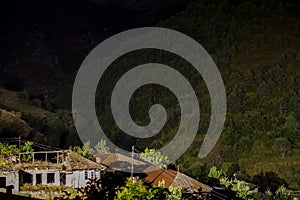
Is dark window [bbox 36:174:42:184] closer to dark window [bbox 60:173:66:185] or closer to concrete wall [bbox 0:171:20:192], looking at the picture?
dark window [bbox 60:173:66:185]

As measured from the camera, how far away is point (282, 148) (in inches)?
3236

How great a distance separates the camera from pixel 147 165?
42781 millimetres

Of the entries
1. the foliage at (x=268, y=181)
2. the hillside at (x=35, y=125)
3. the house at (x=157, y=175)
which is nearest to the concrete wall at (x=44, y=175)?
the house at (x=157, y=175)

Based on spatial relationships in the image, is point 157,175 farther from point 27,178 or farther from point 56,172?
point 27,178

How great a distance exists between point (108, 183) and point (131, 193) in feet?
15.5

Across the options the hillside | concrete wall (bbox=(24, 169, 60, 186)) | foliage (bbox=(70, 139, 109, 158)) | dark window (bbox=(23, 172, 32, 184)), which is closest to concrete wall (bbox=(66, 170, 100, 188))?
concrete wall (bbox=(24, 169, 60, 186))

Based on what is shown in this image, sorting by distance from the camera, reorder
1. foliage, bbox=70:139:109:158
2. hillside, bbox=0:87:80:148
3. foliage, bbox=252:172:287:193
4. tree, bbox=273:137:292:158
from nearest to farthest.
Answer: foliage, bbox=70:139:109:158 < foliage, bbox=252:172:287:193 < hillside, bbox=0:87:80:148 < tree, bbox=273:137:292:158

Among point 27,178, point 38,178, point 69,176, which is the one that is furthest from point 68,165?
point 27,178

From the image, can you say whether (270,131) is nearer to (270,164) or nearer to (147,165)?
(270,164)

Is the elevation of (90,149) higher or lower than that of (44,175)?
higher

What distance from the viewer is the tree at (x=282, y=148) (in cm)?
8218

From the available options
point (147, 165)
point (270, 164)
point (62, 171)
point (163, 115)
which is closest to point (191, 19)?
point (163, 115)

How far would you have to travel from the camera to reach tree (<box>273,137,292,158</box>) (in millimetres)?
82181

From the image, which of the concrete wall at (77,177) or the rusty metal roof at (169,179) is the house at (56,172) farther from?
the rusty metal roof at (169,179)
